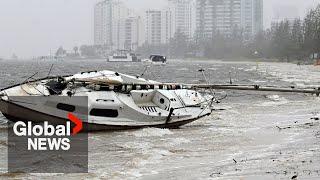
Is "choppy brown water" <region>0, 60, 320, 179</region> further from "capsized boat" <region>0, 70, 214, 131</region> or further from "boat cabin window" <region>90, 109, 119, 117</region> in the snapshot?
"boat cabin window" <region>90, 109, 119, 117</region>

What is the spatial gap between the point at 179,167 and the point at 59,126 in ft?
33.2

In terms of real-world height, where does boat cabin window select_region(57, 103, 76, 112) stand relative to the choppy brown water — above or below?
above

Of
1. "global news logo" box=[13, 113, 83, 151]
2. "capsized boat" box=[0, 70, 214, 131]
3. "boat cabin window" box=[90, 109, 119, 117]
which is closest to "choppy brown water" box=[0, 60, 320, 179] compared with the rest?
"capsized boat" box=[0, 70, 214, 131]

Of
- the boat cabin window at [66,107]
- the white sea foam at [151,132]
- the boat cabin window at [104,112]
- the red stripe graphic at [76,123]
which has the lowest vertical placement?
the white sea foam at [151,132]

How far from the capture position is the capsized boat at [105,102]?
24.7 m

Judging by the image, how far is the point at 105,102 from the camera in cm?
2541

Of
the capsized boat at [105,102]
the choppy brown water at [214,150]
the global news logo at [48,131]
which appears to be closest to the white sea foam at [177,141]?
the choppy brown water at [214,150]

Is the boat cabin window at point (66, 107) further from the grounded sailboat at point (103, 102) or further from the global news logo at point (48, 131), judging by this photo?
the global news logo at point (48, 131)

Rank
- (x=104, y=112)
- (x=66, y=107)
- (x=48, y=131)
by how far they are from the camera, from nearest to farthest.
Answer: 1. (x=48, y=131)
2. (x=66, y=107)
3. (x=104, y=112)

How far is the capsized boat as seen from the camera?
2472 centimetres

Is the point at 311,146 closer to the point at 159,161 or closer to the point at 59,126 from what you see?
the point at 159,161

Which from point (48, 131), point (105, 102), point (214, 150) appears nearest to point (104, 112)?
point (105, 102)

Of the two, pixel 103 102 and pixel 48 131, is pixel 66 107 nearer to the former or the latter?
pixel 48 131

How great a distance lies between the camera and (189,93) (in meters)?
29.0
